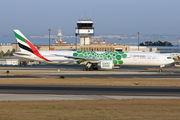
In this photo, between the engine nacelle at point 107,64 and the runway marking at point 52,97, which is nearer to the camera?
the runway marking at point 52,97

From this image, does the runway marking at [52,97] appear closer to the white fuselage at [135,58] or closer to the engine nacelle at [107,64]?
the engine nacelle at [107,64]

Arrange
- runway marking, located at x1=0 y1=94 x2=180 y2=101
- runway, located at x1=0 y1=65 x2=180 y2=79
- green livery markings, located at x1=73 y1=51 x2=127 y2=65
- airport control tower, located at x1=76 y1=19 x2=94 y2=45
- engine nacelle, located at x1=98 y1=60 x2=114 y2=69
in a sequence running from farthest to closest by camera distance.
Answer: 1. airport control tower, located at x1=76 y1=19 x2=94 y2=45
2. green livery markings, located at x1=73 y1=51 x2=127 y2=65
3. engine nacelle, located at x1=98 y1=60 x2=114 y2=69
4. runway, located at x1=0 y1=65 x2=180 y2=79
5. runway marking, located at x1=0 y1=94 x2=180 y2=101

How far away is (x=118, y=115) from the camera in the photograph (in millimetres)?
16281

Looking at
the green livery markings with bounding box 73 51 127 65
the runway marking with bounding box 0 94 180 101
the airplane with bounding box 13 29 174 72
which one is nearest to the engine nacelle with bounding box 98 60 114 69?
the airplane with bounding box 13 29 174 72

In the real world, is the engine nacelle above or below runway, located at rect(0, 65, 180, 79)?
above

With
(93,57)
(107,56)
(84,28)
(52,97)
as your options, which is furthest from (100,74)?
(84,28)

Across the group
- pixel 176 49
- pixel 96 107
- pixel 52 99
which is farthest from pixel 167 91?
pixel 176 49

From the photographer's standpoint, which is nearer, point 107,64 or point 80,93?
point 80,93

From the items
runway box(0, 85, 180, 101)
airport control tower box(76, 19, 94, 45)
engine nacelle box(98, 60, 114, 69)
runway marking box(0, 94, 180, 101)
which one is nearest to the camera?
runway marking box(0, 94, 180, 101)

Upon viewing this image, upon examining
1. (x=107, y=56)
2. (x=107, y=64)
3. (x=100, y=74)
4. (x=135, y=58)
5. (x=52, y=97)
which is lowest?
(x=52, y=97)

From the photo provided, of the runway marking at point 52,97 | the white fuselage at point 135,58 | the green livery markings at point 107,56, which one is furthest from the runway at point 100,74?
the runway marking at point 52,97

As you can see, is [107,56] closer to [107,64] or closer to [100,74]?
[107,64]

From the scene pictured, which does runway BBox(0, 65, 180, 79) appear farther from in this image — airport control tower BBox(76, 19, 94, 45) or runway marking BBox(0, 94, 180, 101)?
airport control tower BBox(76, 19, 94, 45)

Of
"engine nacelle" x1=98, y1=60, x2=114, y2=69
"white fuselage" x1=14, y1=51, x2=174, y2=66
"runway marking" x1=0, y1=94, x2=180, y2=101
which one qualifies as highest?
"white fuselage" x1=14, y1=51, x2=174, y2=66
